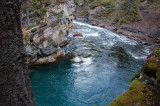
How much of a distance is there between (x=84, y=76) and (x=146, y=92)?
9971mm

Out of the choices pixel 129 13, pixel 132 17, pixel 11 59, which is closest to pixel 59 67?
pixel 11 59

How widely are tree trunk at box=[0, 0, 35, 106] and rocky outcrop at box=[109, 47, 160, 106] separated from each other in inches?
120

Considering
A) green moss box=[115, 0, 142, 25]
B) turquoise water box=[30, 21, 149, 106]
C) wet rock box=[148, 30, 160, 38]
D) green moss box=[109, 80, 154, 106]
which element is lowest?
turquoise water box=[30, 21, 149, 106]

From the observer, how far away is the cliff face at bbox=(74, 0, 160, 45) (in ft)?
102

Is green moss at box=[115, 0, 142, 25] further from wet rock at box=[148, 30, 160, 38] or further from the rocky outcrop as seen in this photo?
the rocky outcrop

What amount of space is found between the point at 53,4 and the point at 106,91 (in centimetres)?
1522

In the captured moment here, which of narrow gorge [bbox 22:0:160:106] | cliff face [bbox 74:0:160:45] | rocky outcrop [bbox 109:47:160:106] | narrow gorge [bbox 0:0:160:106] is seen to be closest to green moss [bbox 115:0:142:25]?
cliff face [bbox 74:0:160:45]

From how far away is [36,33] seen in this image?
14289mm

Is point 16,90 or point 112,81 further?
point 112,81

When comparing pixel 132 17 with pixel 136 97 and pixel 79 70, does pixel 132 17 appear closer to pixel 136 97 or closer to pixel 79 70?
pixel 79 70

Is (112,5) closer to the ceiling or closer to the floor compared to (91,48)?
closer to the ceiling

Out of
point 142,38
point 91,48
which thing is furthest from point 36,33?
point 142,38

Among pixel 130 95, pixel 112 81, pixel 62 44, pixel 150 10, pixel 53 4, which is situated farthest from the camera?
pixel 150 10

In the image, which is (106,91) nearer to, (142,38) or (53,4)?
(53,4)
